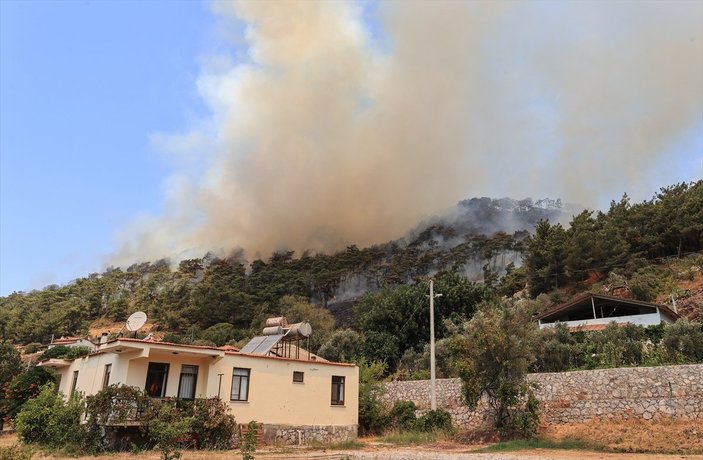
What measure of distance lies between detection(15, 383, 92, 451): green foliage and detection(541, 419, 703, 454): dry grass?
18.3 metres

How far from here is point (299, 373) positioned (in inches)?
988

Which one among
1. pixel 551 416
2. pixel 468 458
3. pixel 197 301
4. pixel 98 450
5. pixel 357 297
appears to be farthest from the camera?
pixel 357 297

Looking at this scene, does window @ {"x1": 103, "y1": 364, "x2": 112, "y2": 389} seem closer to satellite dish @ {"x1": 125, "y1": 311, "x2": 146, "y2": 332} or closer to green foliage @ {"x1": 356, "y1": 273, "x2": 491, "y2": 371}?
satellite dish @ {"x1": 125, "y1": 311, "x2": 146, "y2": 332}

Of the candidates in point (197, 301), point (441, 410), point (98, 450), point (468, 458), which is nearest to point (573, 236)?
point (441, 410)

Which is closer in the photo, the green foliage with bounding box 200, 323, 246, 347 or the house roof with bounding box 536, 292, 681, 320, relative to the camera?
the house roof with bounding box 536, 292, 681, 320

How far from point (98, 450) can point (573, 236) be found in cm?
5177

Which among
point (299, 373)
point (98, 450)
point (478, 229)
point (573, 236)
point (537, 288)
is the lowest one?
point (98, 450)

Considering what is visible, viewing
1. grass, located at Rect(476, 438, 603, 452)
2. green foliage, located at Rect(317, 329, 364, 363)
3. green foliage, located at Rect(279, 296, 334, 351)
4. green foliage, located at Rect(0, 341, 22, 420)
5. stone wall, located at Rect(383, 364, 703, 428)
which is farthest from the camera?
green foliage, located at Rect(279, 296, 334, 351)

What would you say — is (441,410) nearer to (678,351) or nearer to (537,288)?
(678,351)

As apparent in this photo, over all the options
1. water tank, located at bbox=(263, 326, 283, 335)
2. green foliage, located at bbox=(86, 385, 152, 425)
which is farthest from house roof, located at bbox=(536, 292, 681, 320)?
green foliage, located at bbox=(86, 385, 152, 425)

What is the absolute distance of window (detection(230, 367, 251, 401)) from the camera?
2295 cm

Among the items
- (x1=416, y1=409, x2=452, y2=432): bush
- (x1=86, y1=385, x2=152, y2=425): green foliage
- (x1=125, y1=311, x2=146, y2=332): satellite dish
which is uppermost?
(x1=125, y1=311, x2=146, y2=332): satellite dish

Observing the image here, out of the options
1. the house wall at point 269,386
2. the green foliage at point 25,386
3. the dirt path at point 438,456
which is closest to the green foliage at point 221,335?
the green foliage at point 25,386

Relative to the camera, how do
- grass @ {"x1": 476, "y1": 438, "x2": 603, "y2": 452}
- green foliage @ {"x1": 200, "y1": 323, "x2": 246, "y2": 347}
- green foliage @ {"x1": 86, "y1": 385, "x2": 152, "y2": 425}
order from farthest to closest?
1. green foliage @ {"x1": 200, "y1": 323, "x2": 246, "y2": 347}
2. green foliage @ {"x1": 86, "y1": 385, "x2": 152, "y2": 425}
3. grass @ {"x1": 476, "y1": 438, "x2": 603, "y2": 452}
